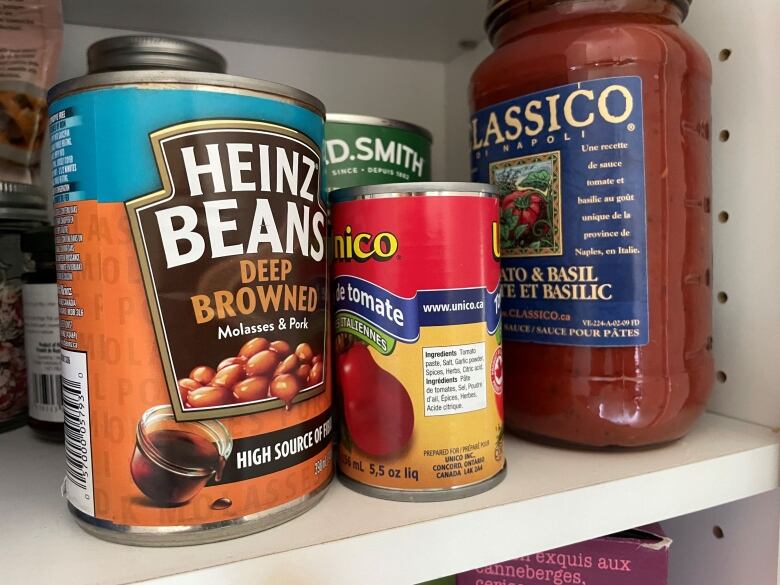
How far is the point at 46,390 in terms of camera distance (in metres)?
0.62

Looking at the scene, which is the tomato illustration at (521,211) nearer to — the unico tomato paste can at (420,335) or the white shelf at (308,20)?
the unico tomato paste can at (420,335)

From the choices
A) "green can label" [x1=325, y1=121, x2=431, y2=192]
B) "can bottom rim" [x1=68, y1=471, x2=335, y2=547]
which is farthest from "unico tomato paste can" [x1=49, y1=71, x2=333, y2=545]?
"green can label" [x1=325, y1=121, x2=431, y2=192]

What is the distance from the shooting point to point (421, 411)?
45cm

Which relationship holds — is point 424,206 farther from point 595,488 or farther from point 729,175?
point 729,175

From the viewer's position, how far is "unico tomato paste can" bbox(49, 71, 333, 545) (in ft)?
1.26

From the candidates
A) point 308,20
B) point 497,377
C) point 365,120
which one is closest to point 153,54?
point 365,120

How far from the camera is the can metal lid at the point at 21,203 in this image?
607 millimetres

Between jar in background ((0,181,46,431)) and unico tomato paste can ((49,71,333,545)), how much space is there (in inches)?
10.0

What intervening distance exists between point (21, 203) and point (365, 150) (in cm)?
34

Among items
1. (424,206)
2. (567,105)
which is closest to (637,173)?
(567,105)

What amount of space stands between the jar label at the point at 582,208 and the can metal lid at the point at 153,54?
0.28m

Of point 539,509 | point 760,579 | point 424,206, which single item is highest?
point 424,206

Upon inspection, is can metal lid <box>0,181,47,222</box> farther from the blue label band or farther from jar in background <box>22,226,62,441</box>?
the blue label band

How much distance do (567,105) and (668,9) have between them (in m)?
0.14
